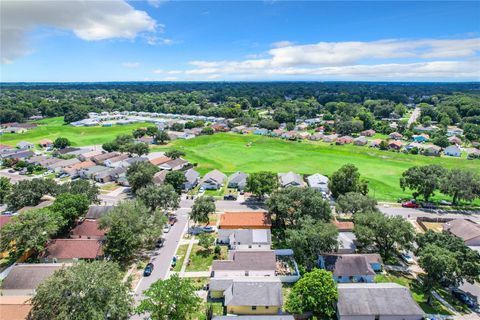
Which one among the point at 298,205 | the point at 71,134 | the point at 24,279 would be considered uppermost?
the point at 298,205

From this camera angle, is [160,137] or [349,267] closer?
[349,267]

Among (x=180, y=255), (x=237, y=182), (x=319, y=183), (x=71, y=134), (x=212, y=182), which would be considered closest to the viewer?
(x=180, y=255)

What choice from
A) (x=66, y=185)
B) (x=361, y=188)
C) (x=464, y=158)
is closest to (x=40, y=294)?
(x=66, y=185)

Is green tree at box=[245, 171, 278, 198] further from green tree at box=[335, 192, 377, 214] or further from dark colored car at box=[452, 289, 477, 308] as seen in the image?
dark colored car at box=[452, 289, 477, 308]

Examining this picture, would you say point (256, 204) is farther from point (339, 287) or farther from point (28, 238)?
point (28, 238)

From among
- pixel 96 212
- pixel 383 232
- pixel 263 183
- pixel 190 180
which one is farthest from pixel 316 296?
pixel 190 180

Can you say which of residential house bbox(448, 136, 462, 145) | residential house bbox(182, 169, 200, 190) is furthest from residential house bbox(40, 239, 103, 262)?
residential house bbox(448, 136, 462, 145)

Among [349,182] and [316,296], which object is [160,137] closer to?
[349,182]
